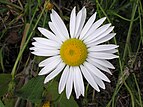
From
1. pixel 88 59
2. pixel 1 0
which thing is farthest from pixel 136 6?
pixel 1 0

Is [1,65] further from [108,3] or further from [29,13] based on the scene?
[108,3]

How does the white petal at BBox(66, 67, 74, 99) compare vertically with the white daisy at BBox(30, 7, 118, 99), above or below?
below

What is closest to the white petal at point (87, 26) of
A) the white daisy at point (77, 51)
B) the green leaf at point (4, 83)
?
the white daisy at point (77, 51)

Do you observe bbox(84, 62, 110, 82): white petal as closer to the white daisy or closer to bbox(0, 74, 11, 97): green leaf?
the white daisy

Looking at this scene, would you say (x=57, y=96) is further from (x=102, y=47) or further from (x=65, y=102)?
(x=102, y=47)

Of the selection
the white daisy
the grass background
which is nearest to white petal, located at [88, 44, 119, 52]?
the white daisy

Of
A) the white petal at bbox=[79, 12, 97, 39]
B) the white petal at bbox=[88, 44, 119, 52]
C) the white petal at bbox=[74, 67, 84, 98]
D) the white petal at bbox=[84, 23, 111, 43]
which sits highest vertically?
the white petal at bbox=[79, 12, 97, 39]

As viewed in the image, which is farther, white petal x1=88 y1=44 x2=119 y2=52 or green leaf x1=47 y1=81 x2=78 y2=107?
green leaf x1=47 y1=81 x2=78 y2=107
